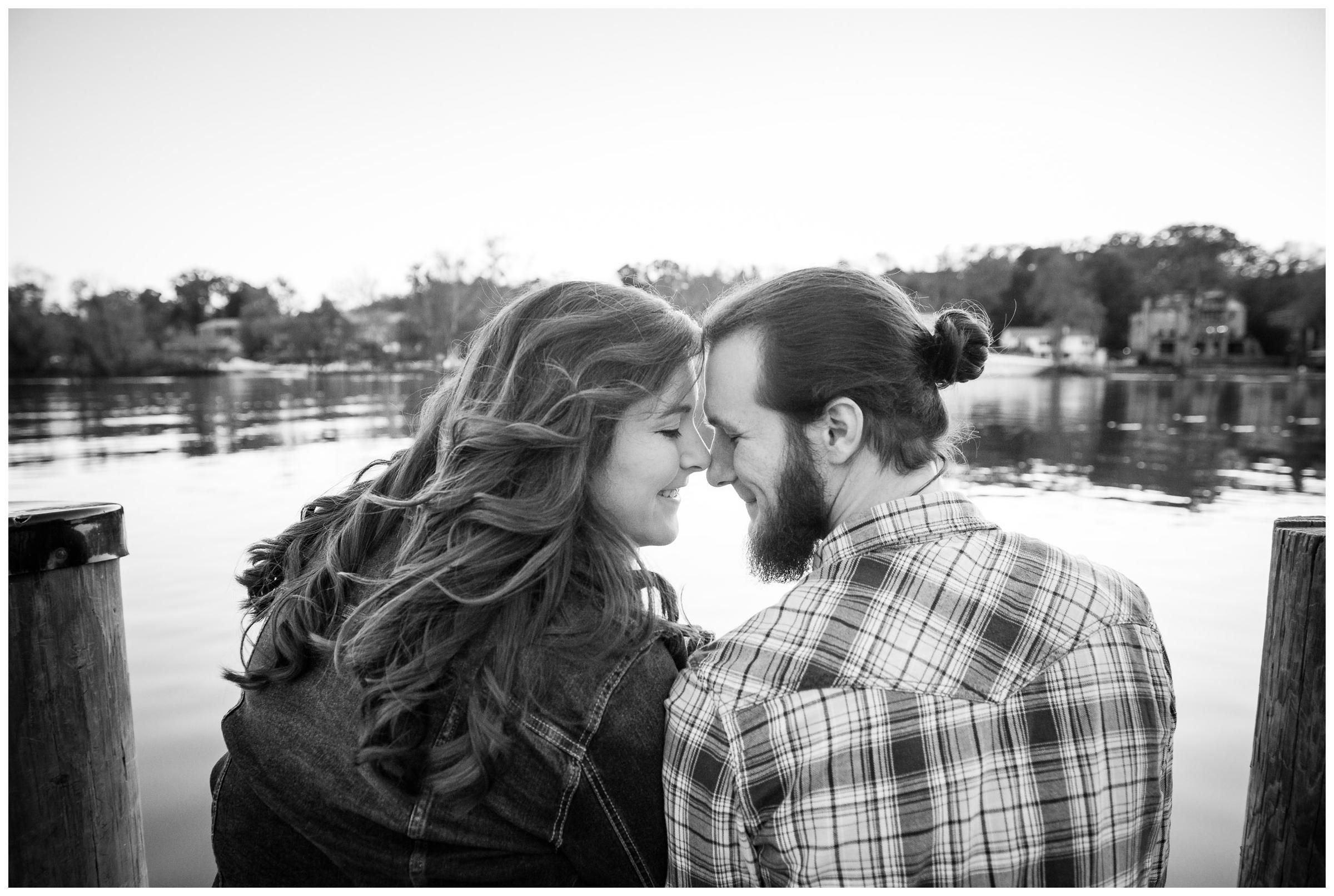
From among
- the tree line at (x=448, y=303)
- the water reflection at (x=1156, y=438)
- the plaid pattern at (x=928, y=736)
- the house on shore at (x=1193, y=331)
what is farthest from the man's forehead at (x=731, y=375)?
the house on shore at (x=1193, y=331)

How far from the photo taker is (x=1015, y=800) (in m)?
1.69

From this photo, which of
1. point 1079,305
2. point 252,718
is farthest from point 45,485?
point 1079,305

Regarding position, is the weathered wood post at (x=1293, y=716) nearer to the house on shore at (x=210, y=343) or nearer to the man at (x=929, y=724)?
the man at (x=929, y=724)

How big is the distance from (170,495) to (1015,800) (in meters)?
15.8

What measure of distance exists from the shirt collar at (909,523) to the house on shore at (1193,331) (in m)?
53.9

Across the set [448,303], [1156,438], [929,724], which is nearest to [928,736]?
[929,724]

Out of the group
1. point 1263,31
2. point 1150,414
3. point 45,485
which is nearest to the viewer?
point 1263,31

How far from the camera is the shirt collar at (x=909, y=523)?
6.38ft

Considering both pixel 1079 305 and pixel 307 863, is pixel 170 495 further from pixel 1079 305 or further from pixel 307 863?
pixel 1079 305

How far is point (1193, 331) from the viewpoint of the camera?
49719 millimetres

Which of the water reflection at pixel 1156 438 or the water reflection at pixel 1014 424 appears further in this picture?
the water reflection at pixel 1014 424

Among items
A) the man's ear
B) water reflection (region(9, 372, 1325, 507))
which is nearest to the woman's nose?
the man's ear

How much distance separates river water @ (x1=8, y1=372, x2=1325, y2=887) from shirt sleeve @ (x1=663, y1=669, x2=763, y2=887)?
60.3 inches

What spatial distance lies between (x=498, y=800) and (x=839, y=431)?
3.70 feet
